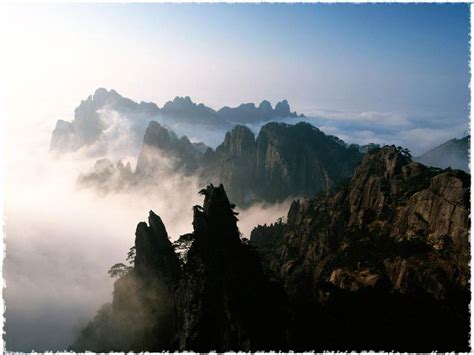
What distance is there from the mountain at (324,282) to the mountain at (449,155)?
54.7 m

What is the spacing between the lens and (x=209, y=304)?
31.6 metres

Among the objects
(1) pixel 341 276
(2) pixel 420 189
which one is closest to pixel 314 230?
(2) pixel 420 189

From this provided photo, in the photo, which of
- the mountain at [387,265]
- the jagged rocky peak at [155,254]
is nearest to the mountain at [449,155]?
the mountain at [387,265]

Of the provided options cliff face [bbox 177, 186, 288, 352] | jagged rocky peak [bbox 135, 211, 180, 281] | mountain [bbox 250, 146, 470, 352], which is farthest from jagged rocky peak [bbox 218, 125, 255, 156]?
cliff face [bbox 177, 186, 288, 352]

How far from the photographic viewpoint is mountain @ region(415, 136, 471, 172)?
12125cm

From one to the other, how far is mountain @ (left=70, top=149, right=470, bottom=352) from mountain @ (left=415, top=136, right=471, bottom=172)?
54.7 metres

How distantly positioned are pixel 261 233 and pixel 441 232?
186 feet

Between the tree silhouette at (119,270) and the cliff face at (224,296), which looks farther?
the tree silhouette at (119,270)

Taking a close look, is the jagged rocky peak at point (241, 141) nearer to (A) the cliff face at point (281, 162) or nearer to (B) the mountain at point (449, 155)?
(A) the cliff face at point (281, 162)

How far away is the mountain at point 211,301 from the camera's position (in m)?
29.9

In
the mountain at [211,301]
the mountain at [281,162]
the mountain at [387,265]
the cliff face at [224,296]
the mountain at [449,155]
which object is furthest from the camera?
the mountain at [281,162]

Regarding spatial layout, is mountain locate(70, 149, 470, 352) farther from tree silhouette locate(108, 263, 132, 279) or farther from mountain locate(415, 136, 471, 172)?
mountain locate(415, 136, 471, 172)

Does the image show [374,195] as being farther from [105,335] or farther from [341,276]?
[105,335]

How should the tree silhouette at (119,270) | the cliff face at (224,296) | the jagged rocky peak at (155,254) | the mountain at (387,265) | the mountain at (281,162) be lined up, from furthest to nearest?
the mountain at (281,162), the tree silhouette at (119,270), the jagged rocky peak at (155,254), the mountain at (387,265), the cliff face at (224,296)
